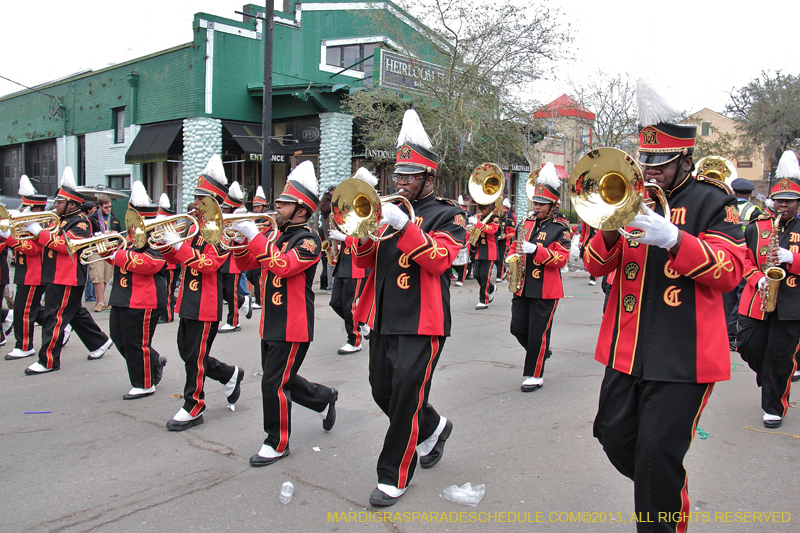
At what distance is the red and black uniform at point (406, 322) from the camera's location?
390cm

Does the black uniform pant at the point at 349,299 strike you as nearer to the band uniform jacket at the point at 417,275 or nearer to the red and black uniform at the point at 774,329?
the band uniform jacket at the point at 417,275

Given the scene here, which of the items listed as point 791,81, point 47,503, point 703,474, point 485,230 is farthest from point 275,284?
point 791,81

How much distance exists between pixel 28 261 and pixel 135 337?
2.52 metres

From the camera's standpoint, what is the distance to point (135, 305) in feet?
19.9

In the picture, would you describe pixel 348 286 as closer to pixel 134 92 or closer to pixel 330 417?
pixel 330 417

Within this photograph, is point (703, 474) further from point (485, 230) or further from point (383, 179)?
point (383, 179)

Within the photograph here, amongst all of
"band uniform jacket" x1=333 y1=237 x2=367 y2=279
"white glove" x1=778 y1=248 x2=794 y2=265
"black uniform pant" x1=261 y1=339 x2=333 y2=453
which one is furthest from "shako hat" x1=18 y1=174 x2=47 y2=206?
"white glove" x1=778 y1=248 x2=794 y2=265

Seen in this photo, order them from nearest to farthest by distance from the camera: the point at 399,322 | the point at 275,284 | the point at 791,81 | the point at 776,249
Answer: the point at 399,322, the point at 275,284, the point at 776,249, the point at 791,81

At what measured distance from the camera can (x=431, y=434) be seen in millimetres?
4488

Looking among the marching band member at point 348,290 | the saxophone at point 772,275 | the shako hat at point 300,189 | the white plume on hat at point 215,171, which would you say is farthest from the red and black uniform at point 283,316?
the saxophone at point 772,275

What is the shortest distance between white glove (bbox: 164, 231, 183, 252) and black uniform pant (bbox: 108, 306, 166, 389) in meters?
0.89

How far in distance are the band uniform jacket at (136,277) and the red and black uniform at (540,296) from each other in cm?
359

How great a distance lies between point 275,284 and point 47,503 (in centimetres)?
200

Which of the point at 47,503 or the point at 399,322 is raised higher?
the point at 399,322
